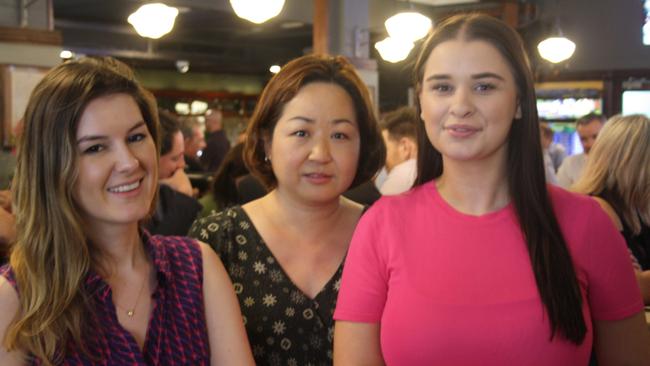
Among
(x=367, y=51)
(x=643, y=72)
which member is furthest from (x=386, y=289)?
(x=643, y=72)

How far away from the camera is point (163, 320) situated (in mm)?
1821

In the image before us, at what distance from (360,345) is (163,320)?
491 millimetres

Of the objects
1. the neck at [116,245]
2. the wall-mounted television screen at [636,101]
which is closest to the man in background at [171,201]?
the neck at [116,245]

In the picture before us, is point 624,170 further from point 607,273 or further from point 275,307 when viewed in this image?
point 275,307

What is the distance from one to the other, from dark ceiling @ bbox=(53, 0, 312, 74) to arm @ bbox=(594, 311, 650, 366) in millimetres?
8717

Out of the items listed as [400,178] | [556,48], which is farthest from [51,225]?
[556,48]

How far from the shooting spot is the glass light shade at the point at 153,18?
7.63 meters

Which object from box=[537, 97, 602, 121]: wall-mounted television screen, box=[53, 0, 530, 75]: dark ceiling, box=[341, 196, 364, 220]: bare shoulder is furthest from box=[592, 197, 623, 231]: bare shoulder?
box=[537, 97, 602, 121]: wall-mounted television screen

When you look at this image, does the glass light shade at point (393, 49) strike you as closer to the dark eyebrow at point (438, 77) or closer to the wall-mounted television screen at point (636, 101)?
the wall-mounted television screen at point (636, 101)

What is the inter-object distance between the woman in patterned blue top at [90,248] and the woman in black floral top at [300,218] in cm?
24

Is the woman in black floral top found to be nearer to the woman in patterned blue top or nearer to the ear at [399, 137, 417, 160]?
the woman in patterned blue top

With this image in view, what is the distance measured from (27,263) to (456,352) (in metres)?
1.00

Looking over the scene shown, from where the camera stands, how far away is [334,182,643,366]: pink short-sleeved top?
5.45ft

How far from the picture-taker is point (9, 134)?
7426 mm
